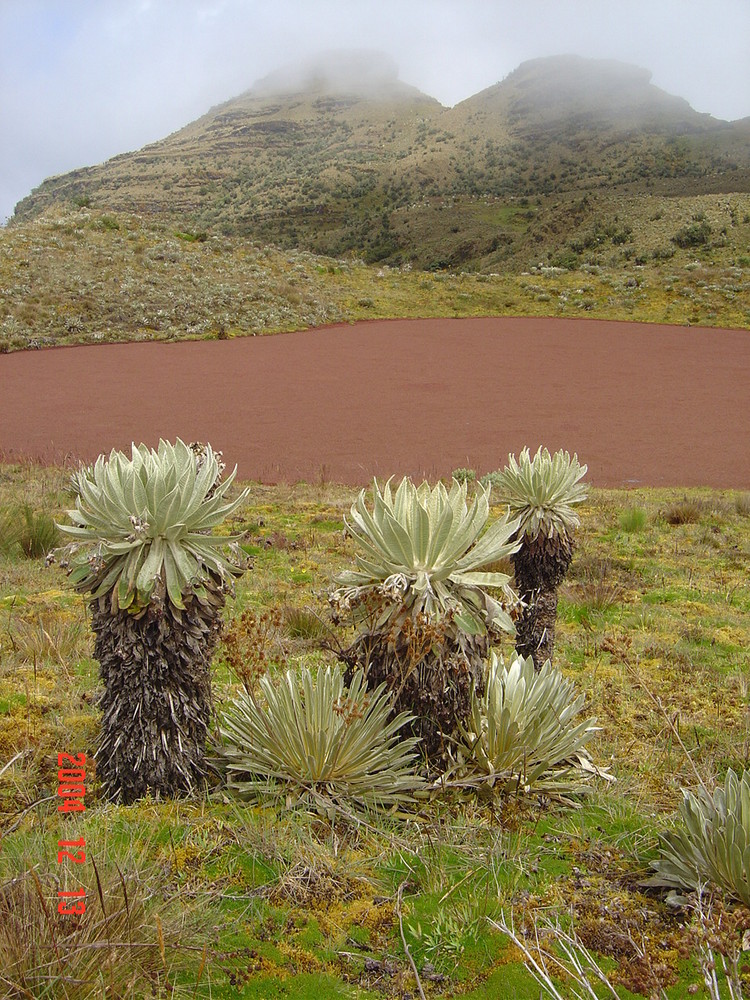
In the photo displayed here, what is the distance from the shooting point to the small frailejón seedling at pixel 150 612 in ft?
8.52

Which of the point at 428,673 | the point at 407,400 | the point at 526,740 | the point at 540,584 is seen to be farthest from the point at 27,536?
the point at 407,400

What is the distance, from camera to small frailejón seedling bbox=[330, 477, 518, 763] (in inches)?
103

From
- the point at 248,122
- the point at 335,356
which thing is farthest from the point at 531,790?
the point at 248,122

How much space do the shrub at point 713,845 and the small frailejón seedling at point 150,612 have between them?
64.1 inches

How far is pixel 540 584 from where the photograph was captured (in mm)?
4277

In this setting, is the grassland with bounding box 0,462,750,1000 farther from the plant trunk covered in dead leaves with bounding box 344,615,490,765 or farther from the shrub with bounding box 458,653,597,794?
the plant trunk covered in dead leaves with bounding box 344,615,490,765

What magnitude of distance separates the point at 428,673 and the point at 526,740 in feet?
1.62

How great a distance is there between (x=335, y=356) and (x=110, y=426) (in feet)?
23.2

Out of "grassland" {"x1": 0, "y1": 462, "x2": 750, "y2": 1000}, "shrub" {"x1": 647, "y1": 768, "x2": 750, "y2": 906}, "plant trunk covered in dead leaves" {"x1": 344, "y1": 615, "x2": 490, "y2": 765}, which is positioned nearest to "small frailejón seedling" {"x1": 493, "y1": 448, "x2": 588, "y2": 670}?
"grassland" {"x1": 0, "y1": 462, "x2": 750, "y2": 1000}

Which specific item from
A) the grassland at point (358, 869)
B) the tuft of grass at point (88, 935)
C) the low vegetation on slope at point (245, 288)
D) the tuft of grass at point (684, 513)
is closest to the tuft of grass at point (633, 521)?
the tuft of grass at point (684, 513)

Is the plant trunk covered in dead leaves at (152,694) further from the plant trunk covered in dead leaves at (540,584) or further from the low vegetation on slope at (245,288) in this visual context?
the low vegetation on slope at (245,288)

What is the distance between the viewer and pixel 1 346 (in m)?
19.7

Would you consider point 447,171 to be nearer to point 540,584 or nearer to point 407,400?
point 407,400

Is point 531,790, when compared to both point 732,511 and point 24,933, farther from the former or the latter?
point 732,511
